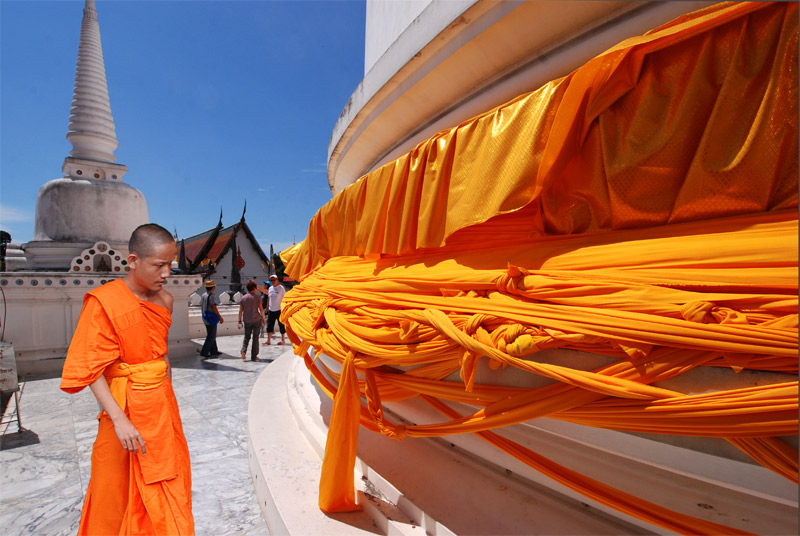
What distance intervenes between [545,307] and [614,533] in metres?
0.82

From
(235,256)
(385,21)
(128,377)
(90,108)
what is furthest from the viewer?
(235,256)

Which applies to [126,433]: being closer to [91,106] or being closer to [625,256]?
[625,256]

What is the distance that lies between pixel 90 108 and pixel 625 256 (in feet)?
37.3

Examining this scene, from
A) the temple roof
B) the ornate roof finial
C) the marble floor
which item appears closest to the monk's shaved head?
the marble floor

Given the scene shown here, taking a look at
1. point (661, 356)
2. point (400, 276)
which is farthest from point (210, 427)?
point (661, 356)

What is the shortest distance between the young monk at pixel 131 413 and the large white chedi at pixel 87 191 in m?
7.94

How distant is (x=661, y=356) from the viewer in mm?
979

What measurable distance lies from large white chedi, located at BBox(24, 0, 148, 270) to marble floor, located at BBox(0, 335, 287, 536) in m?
4.02

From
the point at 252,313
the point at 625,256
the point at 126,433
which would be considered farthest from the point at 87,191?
the point at 625,256

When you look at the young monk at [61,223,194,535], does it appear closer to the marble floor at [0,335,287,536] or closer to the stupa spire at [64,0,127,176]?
the marble floor at [0,335,287,536]

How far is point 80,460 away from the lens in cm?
297

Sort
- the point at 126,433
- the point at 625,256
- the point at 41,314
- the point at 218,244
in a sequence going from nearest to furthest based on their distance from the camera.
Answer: the point at 625,256 → the point at 126,433 → the point at 41,314 → the point at 218,244

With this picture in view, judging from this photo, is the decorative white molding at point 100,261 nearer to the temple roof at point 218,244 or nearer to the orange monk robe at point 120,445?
the orange monk robe at point 120,445

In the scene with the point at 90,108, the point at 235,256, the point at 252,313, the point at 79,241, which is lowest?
the point at 252,313
